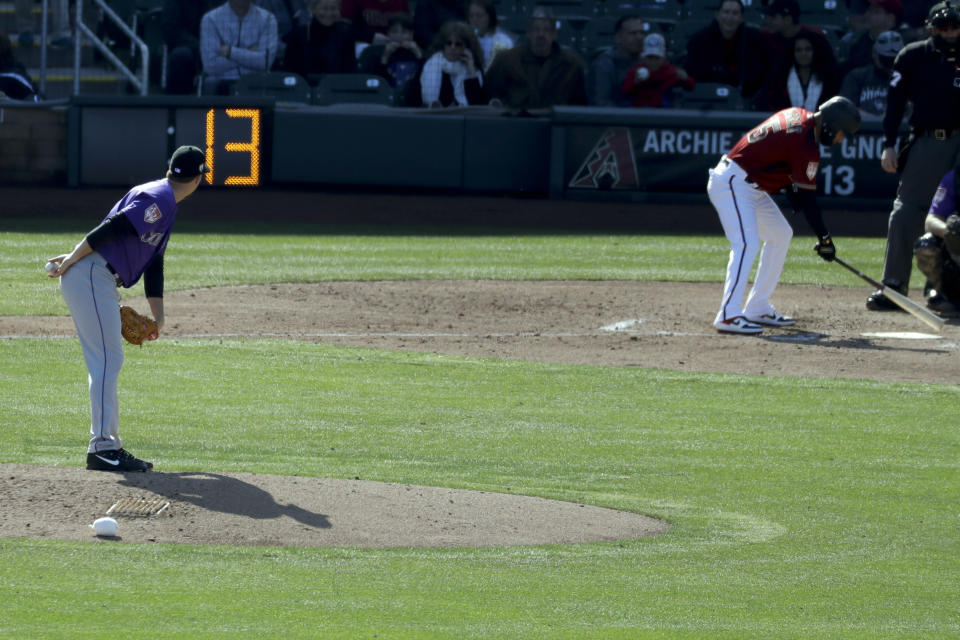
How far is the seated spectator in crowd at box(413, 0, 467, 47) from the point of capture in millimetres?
19984

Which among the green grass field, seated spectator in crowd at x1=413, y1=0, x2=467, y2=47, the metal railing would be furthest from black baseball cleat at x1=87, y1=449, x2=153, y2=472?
seated spectator in crowd at x1=413, y1=0, x2=467, y2=47

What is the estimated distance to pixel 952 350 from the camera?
36.3 ft

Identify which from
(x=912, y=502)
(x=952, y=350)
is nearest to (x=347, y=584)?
(x=912, y=502)

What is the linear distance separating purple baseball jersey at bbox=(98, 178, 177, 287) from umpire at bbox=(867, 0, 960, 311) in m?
7.43

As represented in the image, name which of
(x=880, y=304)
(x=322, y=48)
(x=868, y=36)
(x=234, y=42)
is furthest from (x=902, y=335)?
(x=234, y=42)

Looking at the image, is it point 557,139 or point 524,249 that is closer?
point 524,249

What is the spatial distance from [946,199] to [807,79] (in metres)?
6.42

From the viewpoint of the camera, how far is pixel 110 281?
6711 millimetres

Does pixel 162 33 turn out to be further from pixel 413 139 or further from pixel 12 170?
pixel 413 139

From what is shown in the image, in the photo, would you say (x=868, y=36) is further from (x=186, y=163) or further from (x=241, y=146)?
(x=186, y=163)

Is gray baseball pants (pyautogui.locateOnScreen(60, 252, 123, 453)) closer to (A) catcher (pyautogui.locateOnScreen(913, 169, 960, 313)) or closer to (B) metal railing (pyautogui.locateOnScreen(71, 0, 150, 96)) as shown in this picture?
(A) catcher (pyautogui.locateOnScreen(913, 169, 960, 313))

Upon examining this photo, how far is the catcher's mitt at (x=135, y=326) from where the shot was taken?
689 centimetres

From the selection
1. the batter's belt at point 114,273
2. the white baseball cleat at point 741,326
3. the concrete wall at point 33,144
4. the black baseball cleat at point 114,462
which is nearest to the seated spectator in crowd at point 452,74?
the concrete wall at point 33,144

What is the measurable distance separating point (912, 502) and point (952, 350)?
4.75 meters
